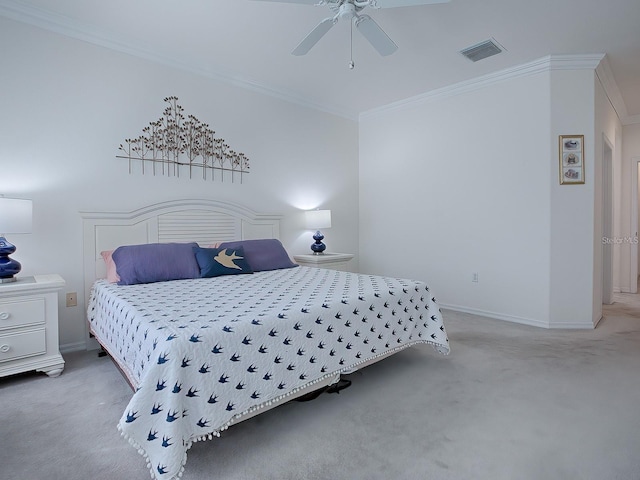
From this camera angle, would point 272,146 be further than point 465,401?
Yes

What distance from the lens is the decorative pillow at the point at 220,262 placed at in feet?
10.1

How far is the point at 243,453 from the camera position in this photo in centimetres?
163

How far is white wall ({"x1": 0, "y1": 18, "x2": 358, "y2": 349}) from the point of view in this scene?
8.91 ft

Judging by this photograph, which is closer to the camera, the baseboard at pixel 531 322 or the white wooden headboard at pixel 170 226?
the white wooden headboard at pixel 170 226

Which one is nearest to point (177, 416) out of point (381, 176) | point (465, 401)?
→ point (465, 401)

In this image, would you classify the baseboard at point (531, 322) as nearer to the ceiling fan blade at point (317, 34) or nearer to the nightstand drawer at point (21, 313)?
the ceiling fan blade at point (317, 34)

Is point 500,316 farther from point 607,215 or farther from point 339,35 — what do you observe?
point 339,35

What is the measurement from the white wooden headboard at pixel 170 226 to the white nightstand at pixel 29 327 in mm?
553

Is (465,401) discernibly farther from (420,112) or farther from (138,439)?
(420,112)

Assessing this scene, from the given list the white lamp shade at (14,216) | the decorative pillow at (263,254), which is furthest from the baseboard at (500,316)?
the white lamp shade at (14,216)

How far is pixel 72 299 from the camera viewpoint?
2.94m

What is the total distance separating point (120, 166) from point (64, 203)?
1.77 feet

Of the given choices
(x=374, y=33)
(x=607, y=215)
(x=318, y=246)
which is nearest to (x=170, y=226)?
(x=318, y=246)

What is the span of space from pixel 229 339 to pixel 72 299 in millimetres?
2086
